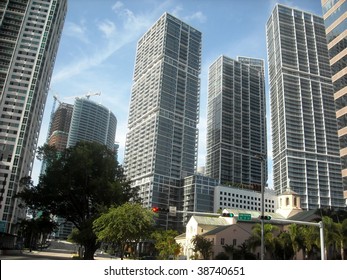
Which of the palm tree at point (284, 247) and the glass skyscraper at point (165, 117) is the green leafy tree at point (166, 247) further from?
the glass skyscraper at point (165, 117)

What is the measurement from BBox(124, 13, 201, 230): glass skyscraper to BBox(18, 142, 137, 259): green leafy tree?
113646 millimetres

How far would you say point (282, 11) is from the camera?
18200cm

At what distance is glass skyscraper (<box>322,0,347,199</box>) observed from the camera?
46.5 m

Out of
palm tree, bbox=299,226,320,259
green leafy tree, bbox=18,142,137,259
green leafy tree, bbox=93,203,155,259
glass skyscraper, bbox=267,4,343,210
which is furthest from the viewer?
glass skyscraper, bbox=267,4,343,210

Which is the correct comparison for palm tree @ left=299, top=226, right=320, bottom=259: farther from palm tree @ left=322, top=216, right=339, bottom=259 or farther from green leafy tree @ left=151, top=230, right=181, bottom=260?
green leafy tree @ left=151, top=230, right=181, bottom=260

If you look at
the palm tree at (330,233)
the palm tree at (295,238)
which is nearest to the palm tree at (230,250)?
the palm tree at (295,238)

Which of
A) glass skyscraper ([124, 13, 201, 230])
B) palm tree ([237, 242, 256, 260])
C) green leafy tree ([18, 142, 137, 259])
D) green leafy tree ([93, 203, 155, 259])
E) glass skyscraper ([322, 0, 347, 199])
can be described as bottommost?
palm tree ([237, 242, 256, 260])

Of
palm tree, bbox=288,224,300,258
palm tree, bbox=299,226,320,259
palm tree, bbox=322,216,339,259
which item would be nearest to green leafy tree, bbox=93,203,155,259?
palm tree, bbox=322,216,339,259

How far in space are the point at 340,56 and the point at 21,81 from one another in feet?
314

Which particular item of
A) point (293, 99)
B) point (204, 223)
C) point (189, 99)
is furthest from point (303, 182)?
point (204, 223)

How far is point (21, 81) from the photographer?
358ft

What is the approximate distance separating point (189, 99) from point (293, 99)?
54.7 m

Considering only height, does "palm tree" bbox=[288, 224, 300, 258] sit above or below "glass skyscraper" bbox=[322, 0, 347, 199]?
below
